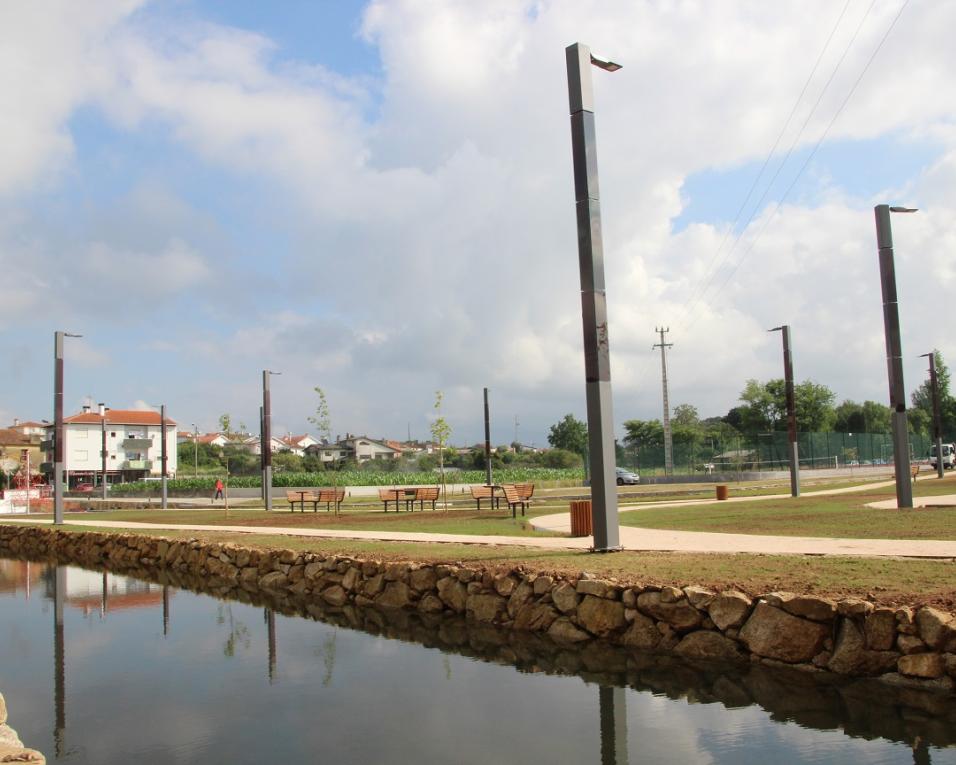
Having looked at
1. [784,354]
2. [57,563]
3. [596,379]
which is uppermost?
[784,354]

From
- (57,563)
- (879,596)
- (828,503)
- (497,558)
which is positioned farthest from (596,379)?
(57,563)

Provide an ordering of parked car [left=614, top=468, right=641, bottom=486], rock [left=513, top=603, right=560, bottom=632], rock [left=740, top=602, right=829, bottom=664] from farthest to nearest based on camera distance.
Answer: parked car [left=614, top=468, right=641, bottom=486]
rock [left=513, top=603, right=560, bottom=632]
rock [left=740, top=602, right=829, bottom=664]

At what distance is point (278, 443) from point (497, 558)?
173134 mm

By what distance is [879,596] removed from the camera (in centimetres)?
908

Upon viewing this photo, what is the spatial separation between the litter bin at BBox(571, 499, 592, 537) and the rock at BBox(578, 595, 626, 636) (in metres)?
6.34

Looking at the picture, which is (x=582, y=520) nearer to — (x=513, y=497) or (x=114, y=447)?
(x=513, y=497)

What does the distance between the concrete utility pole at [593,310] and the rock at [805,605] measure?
4363mm

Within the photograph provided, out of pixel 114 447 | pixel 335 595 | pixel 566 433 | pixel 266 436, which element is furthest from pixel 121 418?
pixel 335 595

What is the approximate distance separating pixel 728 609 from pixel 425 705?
3529 mm

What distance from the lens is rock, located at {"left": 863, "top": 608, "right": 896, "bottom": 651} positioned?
28.2 feet

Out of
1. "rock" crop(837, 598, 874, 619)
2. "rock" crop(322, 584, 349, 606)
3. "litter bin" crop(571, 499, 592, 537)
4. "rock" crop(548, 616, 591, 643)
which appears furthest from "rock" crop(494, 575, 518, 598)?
"litter bin" crop(571, 499, 592, 537)

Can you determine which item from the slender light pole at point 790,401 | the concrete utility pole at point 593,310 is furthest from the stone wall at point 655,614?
the slender light pole at point 790,401

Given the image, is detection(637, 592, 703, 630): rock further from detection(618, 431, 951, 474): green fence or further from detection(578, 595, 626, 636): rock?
detection(618, 431, 951, 474): green fence

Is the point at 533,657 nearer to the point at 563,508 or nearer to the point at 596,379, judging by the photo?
the point at 596,379
